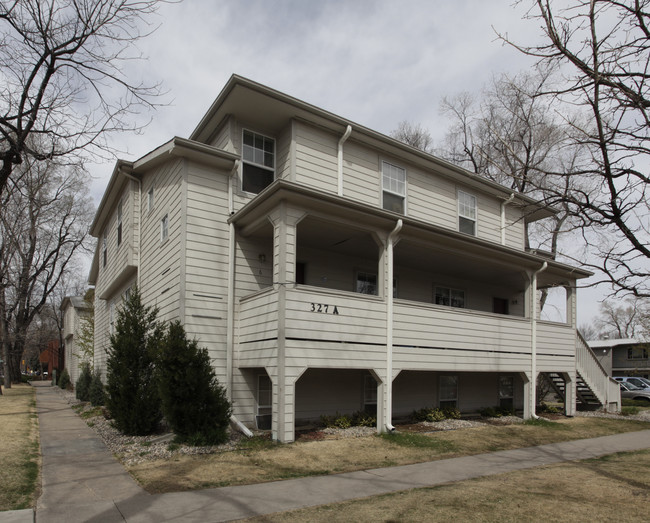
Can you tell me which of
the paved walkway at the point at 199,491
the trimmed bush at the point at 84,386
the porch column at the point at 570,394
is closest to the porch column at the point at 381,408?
the paved walkway at the point at 199,491

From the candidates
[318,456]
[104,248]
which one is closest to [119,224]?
[104,248]

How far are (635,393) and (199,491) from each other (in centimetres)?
2758

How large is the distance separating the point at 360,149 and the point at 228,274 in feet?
17.5

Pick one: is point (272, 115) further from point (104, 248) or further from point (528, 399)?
point (104, 248)

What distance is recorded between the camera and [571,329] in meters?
17.3

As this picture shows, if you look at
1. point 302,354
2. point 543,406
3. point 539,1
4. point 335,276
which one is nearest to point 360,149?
point 335,276

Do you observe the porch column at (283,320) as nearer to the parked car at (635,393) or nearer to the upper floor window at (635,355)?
the parked car at (635,393)

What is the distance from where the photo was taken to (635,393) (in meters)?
27.1

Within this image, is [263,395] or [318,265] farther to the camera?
[318,265]

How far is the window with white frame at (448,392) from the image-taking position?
16047 millimetres

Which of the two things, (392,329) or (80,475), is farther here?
(392,329)

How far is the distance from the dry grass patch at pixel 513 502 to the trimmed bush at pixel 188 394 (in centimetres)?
430

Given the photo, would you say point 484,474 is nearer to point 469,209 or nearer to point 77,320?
point 469,209

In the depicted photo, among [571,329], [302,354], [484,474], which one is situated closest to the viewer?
[484,474]
